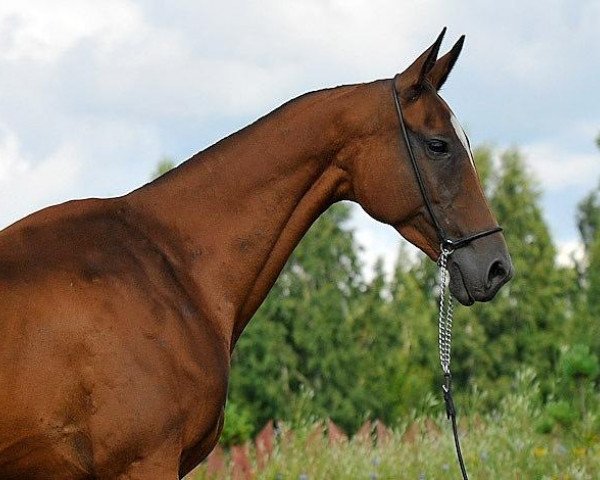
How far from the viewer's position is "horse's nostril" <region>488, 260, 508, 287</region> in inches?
156

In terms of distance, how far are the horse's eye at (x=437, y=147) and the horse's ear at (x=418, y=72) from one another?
23 centimetres

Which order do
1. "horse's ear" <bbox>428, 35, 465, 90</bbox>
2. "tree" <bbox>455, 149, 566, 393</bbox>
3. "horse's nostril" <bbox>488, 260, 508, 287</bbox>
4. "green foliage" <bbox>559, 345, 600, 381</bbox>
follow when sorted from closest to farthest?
"horse's nostril" <bbox>488, 260, 508, 287</bbox>
"horse's ear" <bbox>428, 35, 465, 90</bbox>
"green foliage" <bbox>559, 345, 600, 381</bbox>
"tree" <bbox>455, 149, 566, 393</bbox>

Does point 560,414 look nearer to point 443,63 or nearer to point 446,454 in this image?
point 446,454

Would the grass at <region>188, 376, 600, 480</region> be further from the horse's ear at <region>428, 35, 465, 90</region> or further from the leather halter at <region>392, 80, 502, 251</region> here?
the horse's ear at <region>428, 35, 465, 90</region>

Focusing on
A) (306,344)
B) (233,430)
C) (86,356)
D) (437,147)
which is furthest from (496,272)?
(306,344)

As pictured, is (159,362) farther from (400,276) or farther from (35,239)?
(400,276)

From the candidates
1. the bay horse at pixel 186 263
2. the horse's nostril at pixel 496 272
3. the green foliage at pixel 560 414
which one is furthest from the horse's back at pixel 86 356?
the green foliage at pixel 560 414

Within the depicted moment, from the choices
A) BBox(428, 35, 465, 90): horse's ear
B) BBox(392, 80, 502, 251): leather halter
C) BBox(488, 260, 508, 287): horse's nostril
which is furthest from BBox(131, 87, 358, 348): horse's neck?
BBox(488, 260, 508, 287): horse's nostril

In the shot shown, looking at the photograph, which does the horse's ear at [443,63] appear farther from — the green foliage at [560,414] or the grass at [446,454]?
the green foliage at [560,414]

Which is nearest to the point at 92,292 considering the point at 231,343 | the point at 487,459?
the point at 231,343

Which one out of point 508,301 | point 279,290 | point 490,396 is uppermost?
point 279,290

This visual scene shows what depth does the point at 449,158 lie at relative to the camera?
4.03 metres

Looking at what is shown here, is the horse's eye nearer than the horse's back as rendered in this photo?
No

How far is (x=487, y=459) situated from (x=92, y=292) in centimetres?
459
